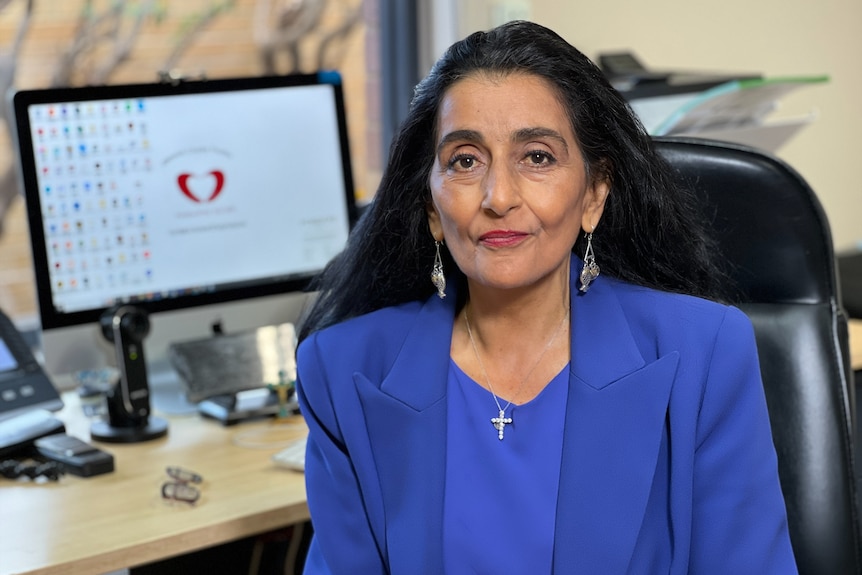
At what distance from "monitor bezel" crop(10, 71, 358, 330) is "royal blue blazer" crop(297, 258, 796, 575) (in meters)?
0.63

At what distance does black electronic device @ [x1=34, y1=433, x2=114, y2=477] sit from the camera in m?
1.75

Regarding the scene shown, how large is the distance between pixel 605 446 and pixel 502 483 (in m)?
0.13

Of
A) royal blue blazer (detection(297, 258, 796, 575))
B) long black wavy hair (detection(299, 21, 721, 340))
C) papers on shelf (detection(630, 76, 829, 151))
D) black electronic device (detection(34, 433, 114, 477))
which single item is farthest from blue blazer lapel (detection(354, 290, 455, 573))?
papers on shelf (detection(630, 76, 829, 151))

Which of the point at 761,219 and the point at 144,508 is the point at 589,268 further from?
the point at 144,508

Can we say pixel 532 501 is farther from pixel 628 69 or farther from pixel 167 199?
pixel 628 69

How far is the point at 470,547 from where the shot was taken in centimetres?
140

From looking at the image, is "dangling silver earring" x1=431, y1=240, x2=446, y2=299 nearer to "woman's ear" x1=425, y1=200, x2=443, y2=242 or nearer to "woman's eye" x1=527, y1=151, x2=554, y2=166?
"woman's ear" x1=425, y1=200, x2=443, y2=242

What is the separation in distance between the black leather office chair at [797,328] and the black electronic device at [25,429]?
104cm

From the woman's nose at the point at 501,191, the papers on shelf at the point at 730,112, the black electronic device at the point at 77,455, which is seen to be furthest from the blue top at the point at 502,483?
the papers on shelf at the point at 730,112

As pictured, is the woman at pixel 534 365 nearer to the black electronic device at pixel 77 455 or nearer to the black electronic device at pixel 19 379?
the black electronic device at pixel 77 455

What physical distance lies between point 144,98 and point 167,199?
18 cm

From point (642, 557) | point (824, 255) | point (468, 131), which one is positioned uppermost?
point (468, 131)

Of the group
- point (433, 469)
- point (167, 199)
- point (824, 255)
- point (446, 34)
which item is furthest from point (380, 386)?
point (446, 34)

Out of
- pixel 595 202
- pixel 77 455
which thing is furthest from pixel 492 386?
pixel 77 455
